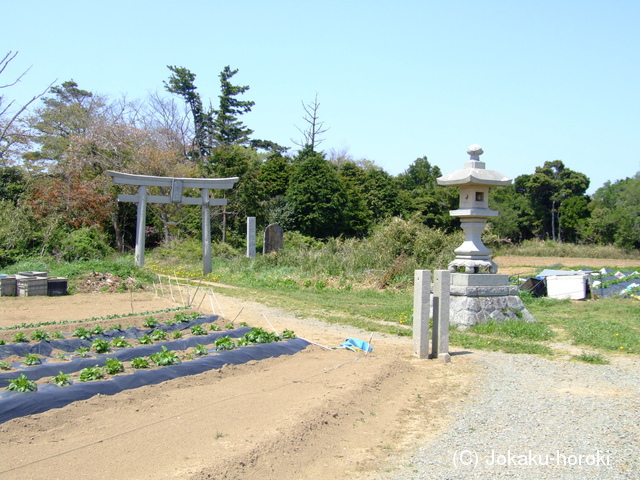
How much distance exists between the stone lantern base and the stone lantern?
0.29 meters

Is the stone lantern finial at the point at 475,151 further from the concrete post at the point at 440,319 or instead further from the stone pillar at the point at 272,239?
the stone pillar at the point at 272,239

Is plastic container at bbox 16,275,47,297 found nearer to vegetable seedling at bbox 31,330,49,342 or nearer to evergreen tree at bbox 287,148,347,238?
vegetable seedling at bbox 31,330,49,342

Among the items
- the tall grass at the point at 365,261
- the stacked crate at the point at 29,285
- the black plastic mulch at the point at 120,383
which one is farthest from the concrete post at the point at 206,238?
the black plastic mulch at the point at 120,383

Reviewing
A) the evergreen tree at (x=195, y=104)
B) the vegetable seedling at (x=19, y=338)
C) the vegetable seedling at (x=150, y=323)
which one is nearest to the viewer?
the vegetable seedling at (x=19, y=338)

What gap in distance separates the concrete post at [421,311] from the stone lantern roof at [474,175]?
319 cm

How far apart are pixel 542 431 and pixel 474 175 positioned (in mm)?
5778

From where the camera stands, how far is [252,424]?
4.31 m

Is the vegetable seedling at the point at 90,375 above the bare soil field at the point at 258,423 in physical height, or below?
above

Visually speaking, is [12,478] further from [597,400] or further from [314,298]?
[314,298]

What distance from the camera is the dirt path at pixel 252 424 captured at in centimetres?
358

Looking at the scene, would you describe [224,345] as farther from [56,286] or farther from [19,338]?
Result: [56,286]

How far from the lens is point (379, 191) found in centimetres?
3117

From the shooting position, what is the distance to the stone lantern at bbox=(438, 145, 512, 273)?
31.2 ft

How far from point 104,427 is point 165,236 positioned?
21236mm
